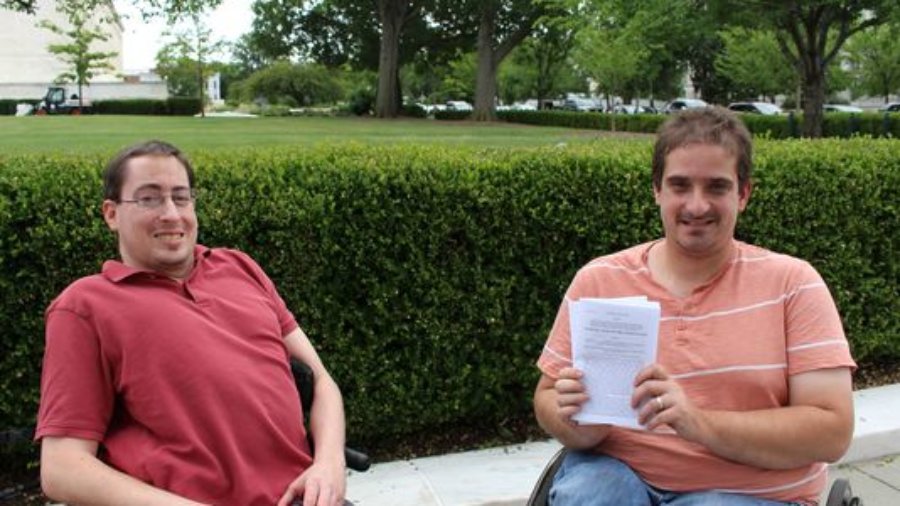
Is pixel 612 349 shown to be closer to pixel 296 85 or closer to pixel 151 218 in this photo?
pixel 151 218

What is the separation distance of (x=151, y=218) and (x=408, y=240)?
62.6 inches

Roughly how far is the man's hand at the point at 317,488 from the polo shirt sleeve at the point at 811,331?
127 centimetres

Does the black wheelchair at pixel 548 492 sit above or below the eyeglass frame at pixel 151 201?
below

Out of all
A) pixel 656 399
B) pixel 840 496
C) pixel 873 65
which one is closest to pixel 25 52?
pixel 873 65

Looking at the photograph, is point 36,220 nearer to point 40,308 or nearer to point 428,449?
point 40,308

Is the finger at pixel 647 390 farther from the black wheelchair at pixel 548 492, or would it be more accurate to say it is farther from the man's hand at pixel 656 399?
the black wheelchair at pixel 548 492

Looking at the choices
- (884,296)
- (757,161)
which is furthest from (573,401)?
(884,296)

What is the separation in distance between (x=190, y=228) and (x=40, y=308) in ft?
4.11

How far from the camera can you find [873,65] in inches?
1875

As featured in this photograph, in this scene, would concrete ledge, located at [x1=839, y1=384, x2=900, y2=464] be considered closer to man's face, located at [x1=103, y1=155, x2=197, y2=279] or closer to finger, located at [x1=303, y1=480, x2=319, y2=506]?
finger, located at [x1=303, y1=480, x2=319, y2=506]

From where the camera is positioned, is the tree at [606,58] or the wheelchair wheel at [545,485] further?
the tree at [606,58]

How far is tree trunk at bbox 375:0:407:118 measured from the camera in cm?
4238

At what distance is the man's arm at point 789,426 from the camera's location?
2.18 meters

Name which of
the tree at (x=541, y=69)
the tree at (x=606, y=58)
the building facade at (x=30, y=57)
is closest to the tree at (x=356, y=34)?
the tree at (x=541, y=69)
